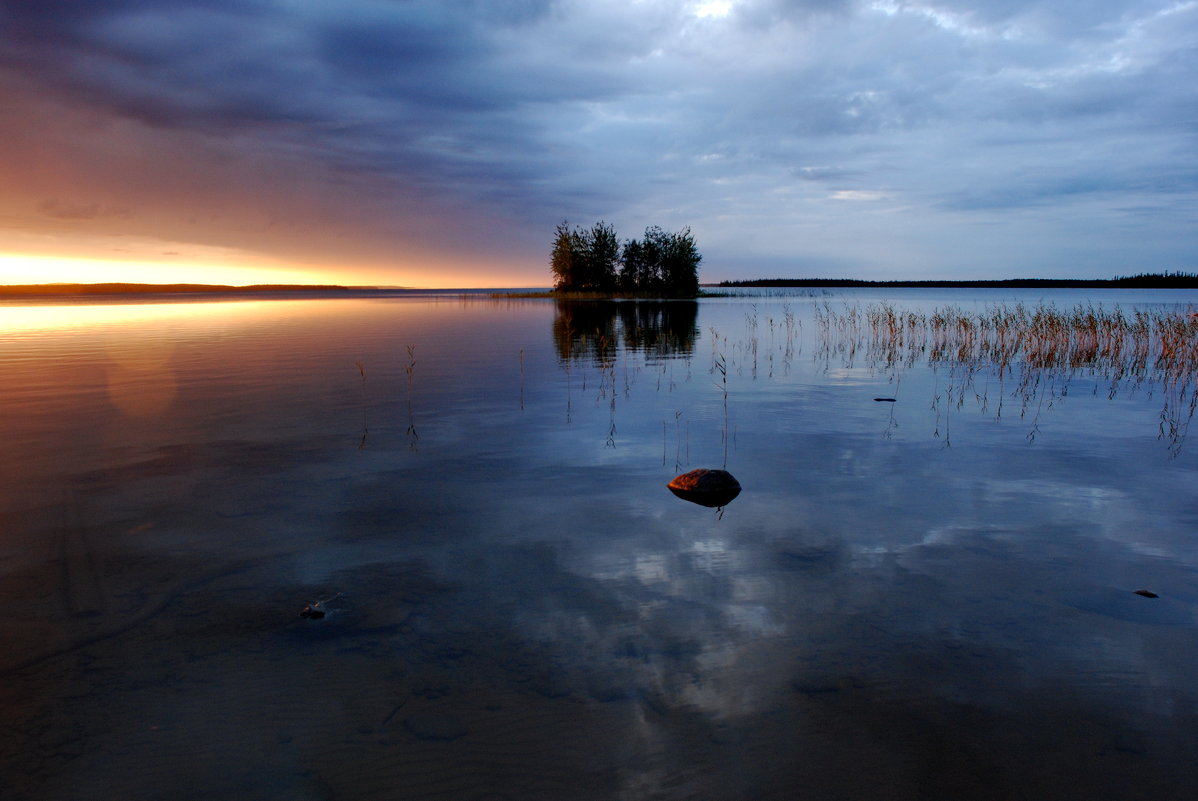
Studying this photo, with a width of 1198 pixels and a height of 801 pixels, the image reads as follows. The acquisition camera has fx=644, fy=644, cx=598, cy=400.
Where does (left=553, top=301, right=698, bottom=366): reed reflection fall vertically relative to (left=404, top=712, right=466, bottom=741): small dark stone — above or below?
above

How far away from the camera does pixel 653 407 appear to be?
16047 millimetres

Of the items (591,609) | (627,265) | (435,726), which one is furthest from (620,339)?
(627,265)

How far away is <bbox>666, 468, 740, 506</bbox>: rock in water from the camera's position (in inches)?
353

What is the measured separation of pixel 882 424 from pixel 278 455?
475 inches

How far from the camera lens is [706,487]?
357 inches

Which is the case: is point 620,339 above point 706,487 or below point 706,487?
above

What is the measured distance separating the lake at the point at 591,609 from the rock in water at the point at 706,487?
8.6 inches

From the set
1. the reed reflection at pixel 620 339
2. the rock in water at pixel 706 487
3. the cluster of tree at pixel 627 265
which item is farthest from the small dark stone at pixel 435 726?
the cluster of tree at pixel 627 265

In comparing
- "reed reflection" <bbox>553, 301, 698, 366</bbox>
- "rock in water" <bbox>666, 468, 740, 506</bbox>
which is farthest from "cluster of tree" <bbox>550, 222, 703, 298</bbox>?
"rock in water" <bbox>666, 468, 740, 506</bbox>

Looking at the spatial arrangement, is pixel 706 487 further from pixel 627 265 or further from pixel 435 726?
pixel 627 265

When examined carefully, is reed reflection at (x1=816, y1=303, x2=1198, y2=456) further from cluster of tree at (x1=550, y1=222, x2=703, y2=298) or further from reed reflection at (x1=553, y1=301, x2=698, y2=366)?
cluster of tree at (x1=550, y1=222, x2=703, y2=298)

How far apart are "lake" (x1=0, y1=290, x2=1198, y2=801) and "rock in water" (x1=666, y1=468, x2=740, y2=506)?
8.6 inches

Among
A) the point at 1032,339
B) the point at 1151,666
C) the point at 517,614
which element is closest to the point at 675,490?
the point at 517,614

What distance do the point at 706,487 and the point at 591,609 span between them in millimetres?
3647
